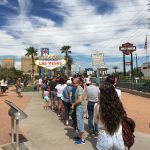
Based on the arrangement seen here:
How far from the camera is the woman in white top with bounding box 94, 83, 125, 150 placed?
15.2ft

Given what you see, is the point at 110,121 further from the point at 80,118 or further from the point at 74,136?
the point at 74,136

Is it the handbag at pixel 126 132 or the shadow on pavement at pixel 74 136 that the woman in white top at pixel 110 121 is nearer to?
the handbag at pixel 126 132

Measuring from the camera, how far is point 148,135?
372 inches

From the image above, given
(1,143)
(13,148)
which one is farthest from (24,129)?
(13,148)

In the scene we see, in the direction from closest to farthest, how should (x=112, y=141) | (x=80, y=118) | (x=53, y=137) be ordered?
(x=112, y=141), (x=80, y=118), (x=53, y=137)

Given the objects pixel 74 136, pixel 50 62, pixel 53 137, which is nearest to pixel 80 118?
pixel 74 136

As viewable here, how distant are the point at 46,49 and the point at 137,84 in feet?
36.6

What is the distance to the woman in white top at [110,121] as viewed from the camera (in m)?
4.64

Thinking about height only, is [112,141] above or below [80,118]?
above

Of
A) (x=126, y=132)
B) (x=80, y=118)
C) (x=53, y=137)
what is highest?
(x=126, y=132)

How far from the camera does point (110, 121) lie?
467 centimetres

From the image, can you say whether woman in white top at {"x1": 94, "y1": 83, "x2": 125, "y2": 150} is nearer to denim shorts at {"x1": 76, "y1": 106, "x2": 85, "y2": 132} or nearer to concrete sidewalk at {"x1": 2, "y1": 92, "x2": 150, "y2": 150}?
concrete sidewalk at {"x1": 2, "y1": 92, "x2": 150, "y2": 150}

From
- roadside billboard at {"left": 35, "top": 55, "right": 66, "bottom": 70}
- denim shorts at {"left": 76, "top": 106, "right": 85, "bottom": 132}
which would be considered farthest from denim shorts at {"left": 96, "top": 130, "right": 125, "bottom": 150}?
roadside billboard at {"left": 35, "top": 55, "right": 66, "bottom": 70}

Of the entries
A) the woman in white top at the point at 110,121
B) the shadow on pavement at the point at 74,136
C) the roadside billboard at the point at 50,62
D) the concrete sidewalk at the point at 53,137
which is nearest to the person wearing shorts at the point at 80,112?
the concrete sidewalk at the point at 53,137
